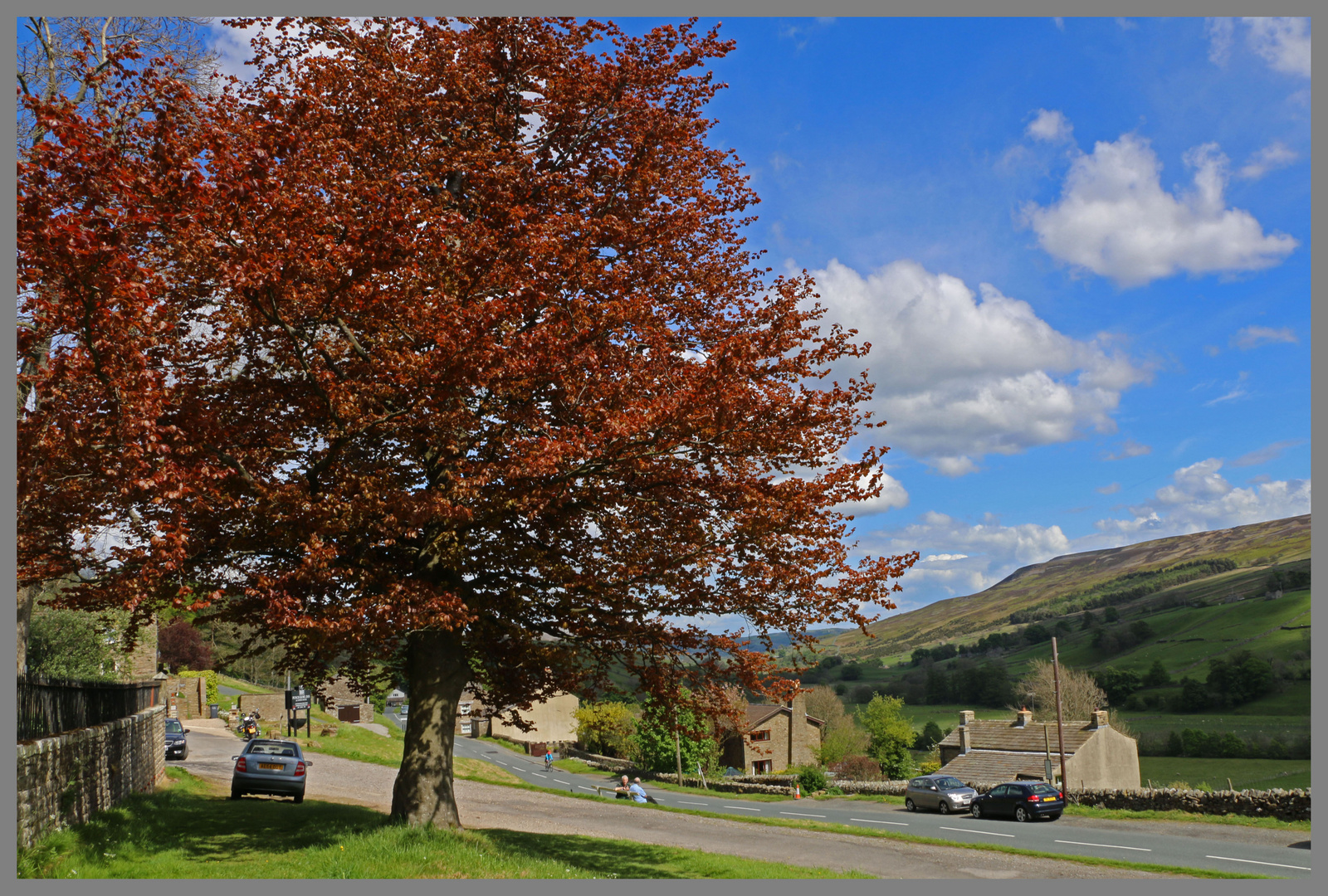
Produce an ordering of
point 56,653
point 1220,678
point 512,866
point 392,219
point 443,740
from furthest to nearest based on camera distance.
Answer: point 1220,678, point 56,653, point 443,740, point 512,866, point 392,219

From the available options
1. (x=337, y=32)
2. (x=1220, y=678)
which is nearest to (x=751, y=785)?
(x=337, y=32)

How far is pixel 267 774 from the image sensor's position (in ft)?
75.6

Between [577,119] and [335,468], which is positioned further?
[577,119]

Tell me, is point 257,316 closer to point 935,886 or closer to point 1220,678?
point 935,886

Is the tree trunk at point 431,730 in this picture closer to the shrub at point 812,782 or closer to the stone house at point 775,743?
the shrub at point 812,782

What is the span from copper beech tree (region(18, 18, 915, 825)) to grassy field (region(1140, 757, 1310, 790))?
81049 mm

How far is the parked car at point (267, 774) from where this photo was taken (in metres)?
23.0

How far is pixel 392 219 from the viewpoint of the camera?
1034 cm

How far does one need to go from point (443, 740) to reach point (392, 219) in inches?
322

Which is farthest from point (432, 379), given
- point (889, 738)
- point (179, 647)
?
point (889, 738)

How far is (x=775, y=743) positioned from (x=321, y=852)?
69.8 metres

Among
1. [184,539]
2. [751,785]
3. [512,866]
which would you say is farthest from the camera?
[751,785]

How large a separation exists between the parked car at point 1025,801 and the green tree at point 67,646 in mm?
34112

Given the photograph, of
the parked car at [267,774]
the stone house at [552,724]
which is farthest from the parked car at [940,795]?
the stone house at [552,724]
